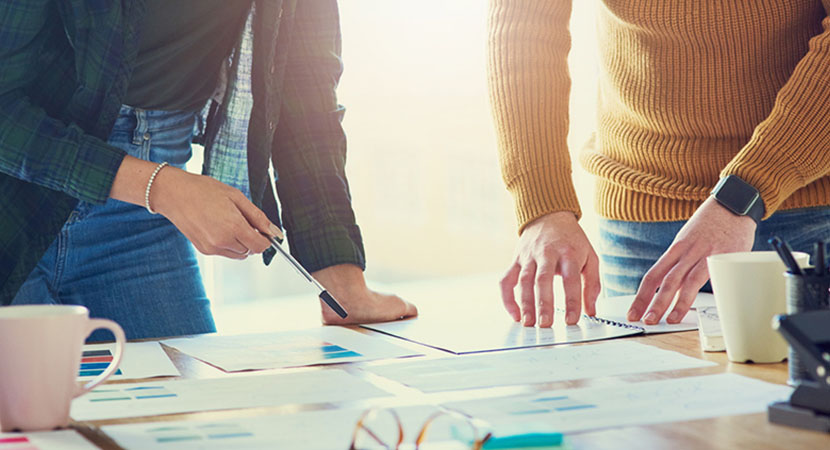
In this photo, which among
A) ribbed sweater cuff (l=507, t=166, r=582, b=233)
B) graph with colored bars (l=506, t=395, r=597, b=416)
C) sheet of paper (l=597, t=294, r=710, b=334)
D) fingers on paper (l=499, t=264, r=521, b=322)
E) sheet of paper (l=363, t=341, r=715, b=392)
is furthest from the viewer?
ribbed sweater cuff (l=507, t=166, r=582, b=233)

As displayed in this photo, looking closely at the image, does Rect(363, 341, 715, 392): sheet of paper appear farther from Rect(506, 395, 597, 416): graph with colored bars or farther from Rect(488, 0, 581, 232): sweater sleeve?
Rect(488, 0, 581, 232): sweater sleeve

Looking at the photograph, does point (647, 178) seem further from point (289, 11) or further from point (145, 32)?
point (145, 32)

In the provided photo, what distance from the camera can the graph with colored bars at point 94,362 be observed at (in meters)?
0.99

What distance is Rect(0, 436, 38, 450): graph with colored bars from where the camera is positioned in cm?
70

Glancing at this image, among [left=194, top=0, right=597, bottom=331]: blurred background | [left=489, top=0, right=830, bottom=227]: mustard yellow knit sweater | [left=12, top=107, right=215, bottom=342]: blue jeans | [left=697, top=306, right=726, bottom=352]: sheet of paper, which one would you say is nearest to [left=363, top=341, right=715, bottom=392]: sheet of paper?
[left=697, top=306, right=726, bottom=352]: sheet of paper

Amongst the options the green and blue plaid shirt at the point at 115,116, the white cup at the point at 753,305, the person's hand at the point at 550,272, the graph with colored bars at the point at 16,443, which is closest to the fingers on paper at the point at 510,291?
the person's hand at the point at 550,272

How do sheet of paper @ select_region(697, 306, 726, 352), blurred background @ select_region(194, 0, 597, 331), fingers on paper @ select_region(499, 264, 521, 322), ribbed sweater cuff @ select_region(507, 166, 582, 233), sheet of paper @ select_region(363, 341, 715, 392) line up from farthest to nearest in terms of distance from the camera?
blurred background @ select_region(194, 0, 597, 331) < ribbed sweater cuff @ select_region(507, 166, 582, 233) < fingers on paper @ select_region(499, 264, 521, 322) < sheet of paper @ select_region(697, 306, 726, 352) < sheet of paper @ select_region(363, 341, 715, 392)

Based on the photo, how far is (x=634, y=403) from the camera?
789 mm

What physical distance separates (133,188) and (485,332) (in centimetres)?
50

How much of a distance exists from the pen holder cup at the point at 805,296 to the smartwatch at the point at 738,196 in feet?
1.44

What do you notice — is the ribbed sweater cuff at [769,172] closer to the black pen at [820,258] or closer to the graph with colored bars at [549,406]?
the black pen at [820,258]

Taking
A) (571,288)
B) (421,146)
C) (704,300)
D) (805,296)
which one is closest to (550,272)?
(571,288)

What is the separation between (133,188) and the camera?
1213 mm

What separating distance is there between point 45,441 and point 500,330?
24.2 inches
